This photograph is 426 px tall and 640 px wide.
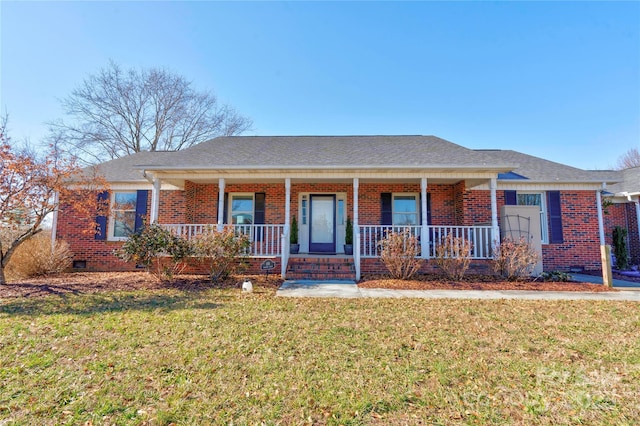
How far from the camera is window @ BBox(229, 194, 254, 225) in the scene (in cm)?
1097

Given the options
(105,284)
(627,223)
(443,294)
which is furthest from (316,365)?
(627,223)

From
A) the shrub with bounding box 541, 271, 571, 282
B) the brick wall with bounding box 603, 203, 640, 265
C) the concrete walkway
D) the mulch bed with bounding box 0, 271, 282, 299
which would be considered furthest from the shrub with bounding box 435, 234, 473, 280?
the brick wall with bounding box 603, 203, 640, 265

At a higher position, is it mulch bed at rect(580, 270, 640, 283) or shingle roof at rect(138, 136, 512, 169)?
shingle roof at rect(138, 136, 512, 169)

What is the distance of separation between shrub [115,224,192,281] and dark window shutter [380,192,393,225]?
6546 mm

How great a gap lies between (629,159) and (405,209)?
3704 centimetres

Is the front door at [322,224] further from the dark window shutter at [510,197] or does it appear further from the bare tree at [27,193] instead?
the bare tree at [27,193]

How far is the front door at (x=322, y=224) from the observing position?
1083cm

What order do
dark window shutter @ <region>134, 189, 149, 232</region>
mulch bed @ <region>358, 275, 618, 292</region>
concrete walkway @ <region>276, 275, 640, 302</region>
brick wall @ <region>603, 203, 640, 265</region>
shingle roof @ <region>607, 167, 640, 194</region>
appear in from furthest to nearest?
shingle roof @ <region>607, 167, 640, 194</region>, brick wall @ <region>603, 203, 640, 265</region>, dark window shutter @ <region>134, 189, 149, 232</region>, mulch bed @ <region>358, 275, 618, 292</region>, concrete walkway @ <region>276, 275, 640, 302</region>

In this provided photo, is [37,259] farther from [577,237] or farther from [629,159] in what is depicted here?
[629,159]

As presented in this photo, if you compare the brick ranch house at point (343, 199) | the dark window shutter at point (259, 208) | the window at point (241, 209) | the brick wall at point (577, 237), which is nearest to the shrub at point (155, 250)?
the brick ranch house at point (343, 199)

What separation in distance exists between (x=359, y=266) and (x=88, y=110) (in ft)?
78.2

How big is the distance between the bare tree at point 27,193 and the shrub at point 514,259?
1147cm

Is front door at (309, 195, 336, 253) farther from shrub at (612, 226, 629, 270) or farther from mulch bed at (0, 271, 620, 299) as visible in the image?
shrub at (612, 226, 629, 270)

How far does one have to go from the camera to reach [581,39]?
404 inches
